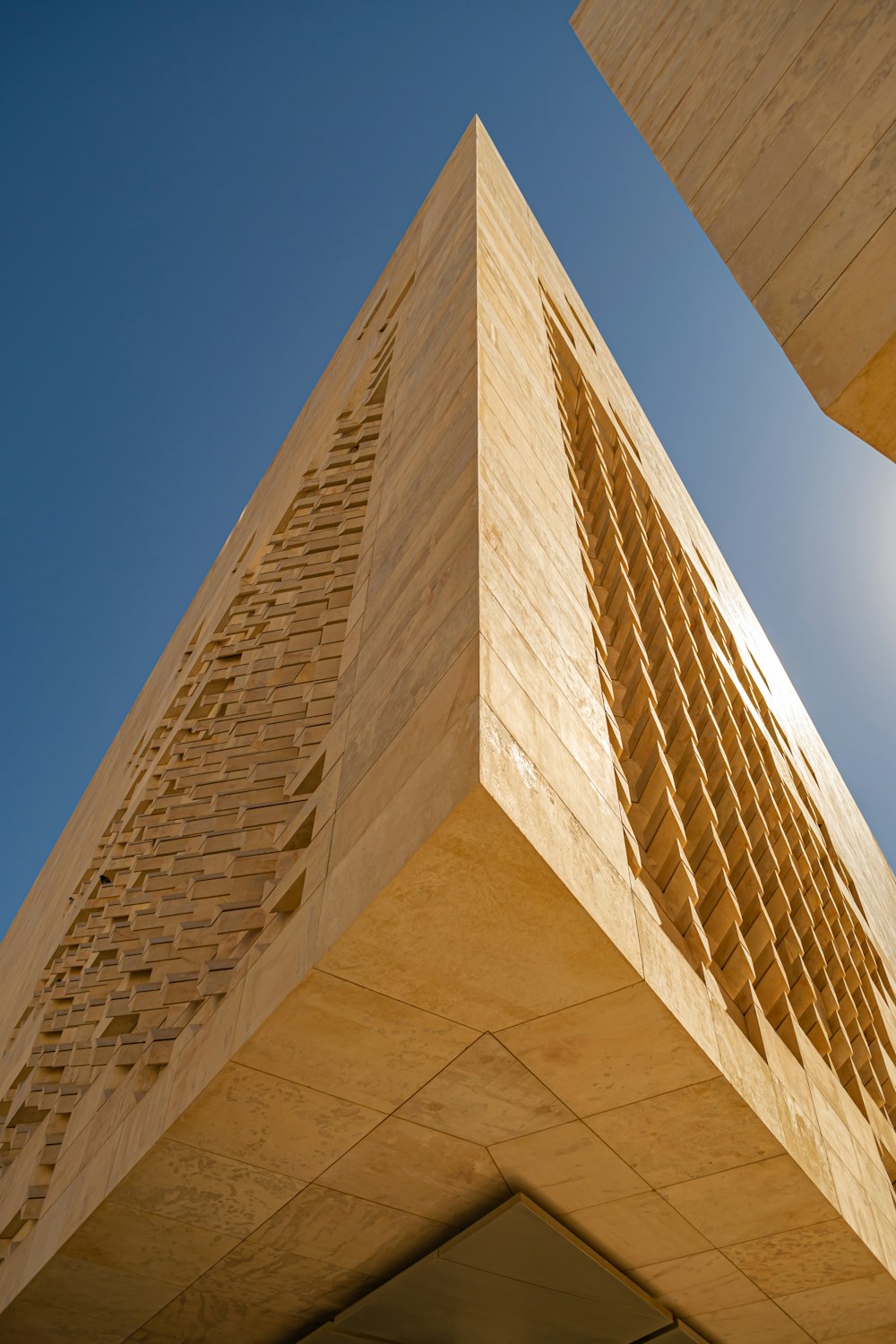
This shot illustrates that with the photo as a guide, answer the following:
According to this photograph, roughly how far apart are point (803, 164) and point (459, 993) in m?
3.31

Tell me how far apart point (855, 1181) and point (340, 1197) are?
2123mm

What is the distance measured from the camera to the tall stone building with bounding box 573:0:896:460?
11.3ft

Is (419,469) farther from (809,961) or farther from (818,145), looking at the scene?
(809,961)

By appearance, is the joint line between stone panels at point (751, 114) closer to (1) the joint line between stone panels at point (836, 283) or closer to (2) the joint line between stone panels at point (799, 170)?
(2) the joint line between stone panels at point (799, 170)

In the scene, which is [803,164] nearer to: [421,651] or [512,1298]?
[421,651]

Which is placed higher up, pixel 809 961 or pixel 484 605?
pixel 484 605

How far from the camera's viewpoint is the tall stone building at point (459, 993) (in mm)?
3104

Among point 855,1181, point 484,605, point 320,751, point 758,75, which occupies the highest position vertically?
point 758,75

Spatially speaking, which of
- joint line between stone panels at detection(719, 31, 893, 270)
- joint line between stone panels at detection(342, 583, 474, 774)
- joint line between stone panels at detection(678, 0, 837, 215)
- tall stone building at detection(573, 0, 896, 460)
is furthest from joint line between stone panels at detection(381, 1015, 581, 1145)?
joint line between stone panels at detection(678, 0, 837, 215)

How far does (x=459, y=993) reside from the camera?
3137 millimetres

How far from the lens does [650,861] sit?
3.80 m

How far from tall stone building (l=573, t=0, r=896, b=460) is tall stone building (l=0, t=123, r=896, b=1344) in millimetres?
1186

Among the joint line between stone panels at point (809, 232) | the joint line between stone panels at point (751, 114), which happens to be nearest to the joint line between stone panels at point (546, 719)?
the joint line between stone panels at point (809, 232)

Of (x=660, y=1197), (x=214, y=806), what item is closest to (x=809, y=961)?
(x=660, y=1197)
